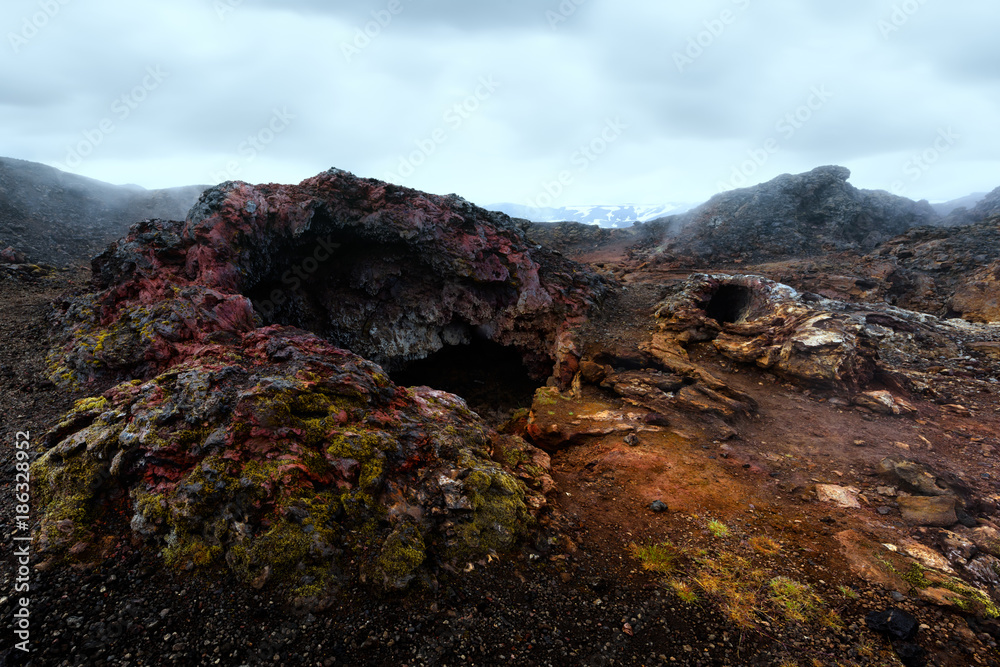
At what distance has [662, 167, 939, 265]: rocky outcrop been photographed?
38062 millimetres

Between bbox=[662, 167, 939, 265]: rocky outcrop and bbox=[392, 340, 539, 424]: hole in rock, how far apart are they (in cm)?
2416

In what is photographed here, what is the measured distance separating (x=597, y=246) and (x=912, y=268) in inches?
1160

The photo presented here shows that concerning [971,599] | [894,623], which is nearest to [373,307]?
[894,623]

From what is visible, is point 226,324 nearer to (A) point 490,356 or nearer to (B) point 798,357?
(A) point 490,356

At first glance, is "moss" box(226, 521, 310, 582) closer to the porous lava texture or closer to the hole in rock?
the porous lava texture

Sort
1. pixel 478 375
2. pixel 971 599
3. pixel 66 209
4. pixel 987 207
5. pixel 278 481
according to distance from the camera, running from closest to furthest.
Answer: pixel 971 599 < pixel 278 481 < pixel 478 375 < pixel 66 209 < pixel 987 207

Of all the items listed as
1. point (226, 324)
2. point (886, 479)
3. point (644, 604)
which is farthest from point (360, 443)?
point (886, 479)

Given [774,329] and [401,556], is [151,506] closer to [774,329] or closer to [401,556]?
[401,556]

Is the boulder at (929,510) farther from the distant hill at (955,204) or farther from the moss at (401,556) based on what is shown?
the distant hill at (955,204)

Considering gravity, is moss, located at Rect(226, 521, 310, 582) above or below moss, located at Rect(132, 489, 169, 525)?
below

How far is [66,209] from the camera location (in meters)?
41.1

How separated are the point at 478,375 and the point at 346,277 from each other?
9067 millimetres
